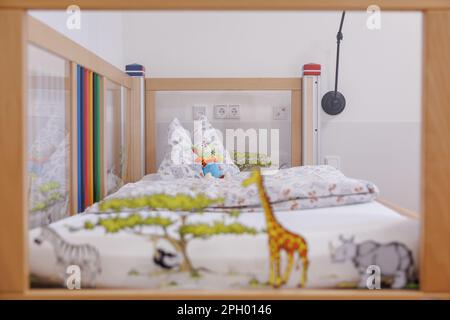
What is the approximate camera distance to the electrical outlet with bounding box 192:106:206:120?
1.67 metres

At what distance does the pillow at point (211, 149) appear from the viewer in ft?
5.02

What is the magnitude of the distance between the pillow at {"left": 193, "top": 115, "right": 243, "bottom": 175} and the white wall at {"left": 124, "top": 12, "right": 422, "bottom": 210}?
11.2 inches

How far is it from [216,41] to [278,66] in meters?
0.32

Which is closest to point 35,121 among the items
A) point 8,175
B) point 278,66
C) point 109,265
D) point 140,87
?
point 8,175

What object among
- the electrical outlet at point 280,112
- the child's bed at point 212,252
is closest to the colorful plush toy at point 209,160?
the electrical outlet at point 280,112

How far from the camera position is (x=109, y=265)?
0.93 m

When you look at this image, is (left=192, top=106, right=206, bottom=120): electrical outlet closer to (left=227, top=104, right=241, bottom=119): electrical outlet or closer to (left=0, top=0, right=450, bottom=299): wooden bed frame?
(left=227, top=104, right=241, bottom=119): electrical outlet

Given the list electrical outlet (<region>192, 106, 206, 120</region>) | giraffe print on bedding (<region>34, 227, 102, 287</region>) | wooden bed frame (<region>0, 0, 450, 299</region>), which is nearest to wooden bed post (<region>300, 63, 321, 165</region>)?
electrical outlet (<region>192, 106, 206, 120</region>)

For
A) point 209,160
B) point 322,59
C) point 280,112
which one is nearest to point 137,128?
point 209,160

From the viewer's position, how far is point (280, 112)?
1796mm

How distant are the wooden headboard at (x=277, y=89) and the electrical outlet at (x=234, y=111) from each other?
0.08m

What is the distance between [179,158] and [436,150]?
860 mm

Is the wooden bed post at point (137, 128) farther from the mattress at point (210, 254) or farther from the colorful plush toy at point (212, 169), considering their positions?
the mattress at point (210, 254)

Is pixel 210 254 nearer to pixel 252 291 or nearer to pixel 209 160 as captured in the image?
pixel 252 291
